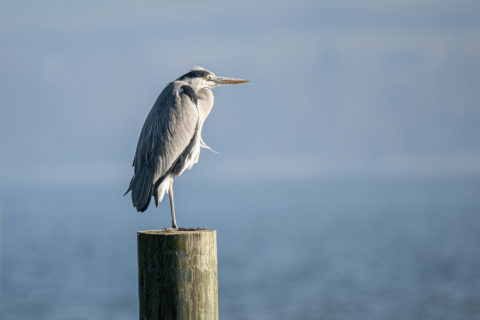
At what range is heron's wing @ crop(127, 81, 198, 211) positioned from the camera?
6.97 metres

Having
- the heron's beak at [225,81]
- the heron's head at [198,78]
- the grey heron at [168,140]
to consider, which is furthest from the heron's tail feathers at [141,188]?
the heron's beak at [225,81]

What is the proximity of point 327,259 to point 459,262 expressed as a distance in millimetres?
5428

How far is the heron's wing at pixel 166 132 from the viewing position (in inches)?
275

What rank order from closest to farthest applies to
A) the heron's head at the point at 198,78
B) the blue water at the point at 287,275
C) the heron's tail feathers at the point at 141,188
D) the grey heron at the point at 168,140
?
1. the heron's tail feathers at the point at 141,188
2. the grey heron at the point at 168,140
3. the heron's head at the point at 198,78
4. the blue water at the point at 287,275

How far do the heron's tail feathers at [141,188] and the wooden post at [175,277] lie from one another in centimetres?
159

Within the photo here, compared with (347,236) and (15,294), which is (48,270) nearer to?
(15,294)

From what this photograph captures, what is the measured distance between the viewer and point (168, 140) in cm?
709

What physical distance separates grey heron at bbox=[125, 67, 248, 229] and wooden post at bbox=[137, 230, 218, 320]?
189 centimetres

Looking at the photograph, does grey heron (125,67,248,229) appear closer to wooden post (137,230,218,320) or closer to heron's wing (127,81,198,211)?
heron's wing (127,81,198,211)

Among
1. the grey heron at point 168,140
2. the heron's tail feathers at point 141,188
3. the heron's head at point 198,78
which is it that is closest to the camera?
the heron's tail feathers at point 141,188

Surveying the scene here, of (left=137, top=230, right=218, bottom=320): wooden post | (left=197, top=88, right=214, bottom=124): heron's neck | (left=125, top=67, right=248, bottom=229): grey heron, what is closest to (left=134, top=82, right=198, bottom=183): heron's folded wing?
(left=125, top=67, right=248, bottom=229): grey heron

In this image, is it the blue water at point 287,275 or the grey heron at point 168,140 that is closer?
the grey heron at point 168,140

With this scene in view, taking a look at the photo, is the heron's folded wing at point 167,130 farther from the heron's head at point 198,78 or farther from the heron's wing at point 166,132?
the heron's head at point 198,78

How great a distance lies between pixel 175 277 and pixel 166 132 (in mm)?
2475
